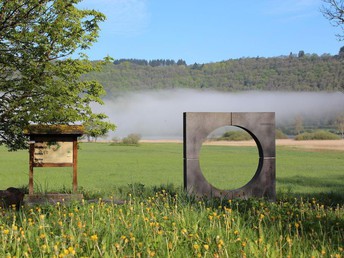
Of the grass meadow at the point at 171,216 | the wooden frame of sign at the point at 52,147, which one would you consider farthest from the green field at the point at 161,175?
the wooden frame of sign at the point at 52,147

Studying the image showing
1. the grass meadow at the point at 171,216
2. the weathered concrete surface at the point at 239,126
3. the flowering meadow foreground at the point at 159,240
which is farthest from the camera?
the weathered concrete surface at the point at 239,126

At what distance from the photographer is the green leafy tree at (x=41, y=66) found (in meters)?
13.7

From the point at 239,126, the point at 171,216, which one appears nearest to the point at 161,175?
the point at 239,126

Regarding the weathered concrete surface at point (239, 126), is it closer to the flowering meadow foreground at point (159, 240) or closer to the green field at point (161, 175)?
the green field at point (161, 175)

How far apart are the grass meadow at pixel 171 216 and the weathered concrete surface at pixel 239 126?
0.66m

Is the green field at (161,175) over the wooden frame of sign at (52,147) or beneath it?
beneath

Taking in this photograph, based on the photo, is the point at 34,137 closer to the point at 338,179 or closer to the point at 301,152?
the point at 338,179

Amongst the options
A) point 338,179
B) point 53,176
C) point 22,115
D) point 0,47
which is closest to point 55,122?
point 22,115

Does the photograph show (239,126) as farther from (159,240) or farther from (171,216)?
(159,240)

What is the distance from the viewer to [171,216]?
8.28 meters

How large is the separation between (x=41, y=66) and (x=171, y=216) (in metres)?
8.07

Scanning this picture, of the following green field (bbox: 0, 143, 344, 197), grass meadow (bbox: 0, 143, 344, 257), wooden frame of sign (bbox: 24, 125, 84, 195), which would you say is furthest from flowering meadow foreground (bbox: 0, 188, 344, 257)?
green field (bbox: 0, 143, 344, 197)

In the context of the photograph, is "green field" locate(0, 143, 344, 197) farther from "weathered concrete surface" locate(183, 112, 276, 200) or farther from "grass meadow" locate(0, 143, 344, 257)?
"weathered concrete surface" locate(183, 112, 276, 200)

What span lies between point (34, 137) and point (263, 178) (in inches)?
280
